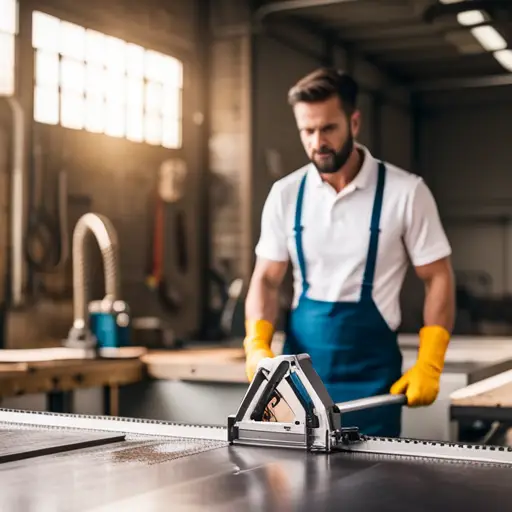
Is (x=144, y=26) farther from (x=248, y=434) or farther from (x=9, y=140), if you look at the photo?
(x=248, y=434)

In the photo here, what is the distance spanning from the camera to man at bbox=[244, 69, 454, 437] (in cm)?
240

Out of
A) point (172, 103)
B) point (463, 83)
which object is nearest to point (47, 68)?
point (172, 103)

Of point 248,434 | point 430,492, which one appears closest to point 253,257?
point 248,434

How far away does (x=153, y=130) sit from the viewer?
500 cm

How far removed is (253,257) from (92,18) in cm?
152

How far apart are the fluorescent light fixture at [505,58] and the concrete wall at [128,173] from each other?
81.1 inches

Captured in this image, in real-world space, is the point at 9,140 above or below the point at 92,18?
below

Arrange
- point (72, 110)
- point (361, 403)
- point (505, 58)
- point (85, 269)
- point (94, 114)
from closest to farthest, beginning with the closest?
point (361, 403), point (85, 269), point (72, 110), point (94, 114), point (505, 58)

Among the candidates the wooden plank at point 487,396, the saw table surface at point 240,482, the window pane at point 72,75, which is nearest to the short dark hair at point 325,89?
the wooden plank at point 487,396

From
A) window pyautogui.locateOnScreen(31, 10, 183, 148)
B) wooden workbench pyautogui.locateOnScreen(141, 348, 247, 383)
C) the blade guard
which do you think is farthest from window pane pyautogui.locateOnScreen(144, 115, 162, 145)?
the blade guard

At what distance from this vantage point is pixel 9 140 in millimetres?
Answer: 4004

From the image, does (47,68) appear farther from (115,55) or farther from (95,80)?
(115,55)

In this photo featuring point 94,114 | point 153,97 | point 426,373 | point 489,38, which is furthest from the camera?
point 489,38

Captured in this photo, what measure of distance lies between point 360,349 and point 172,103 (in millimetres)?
3018
